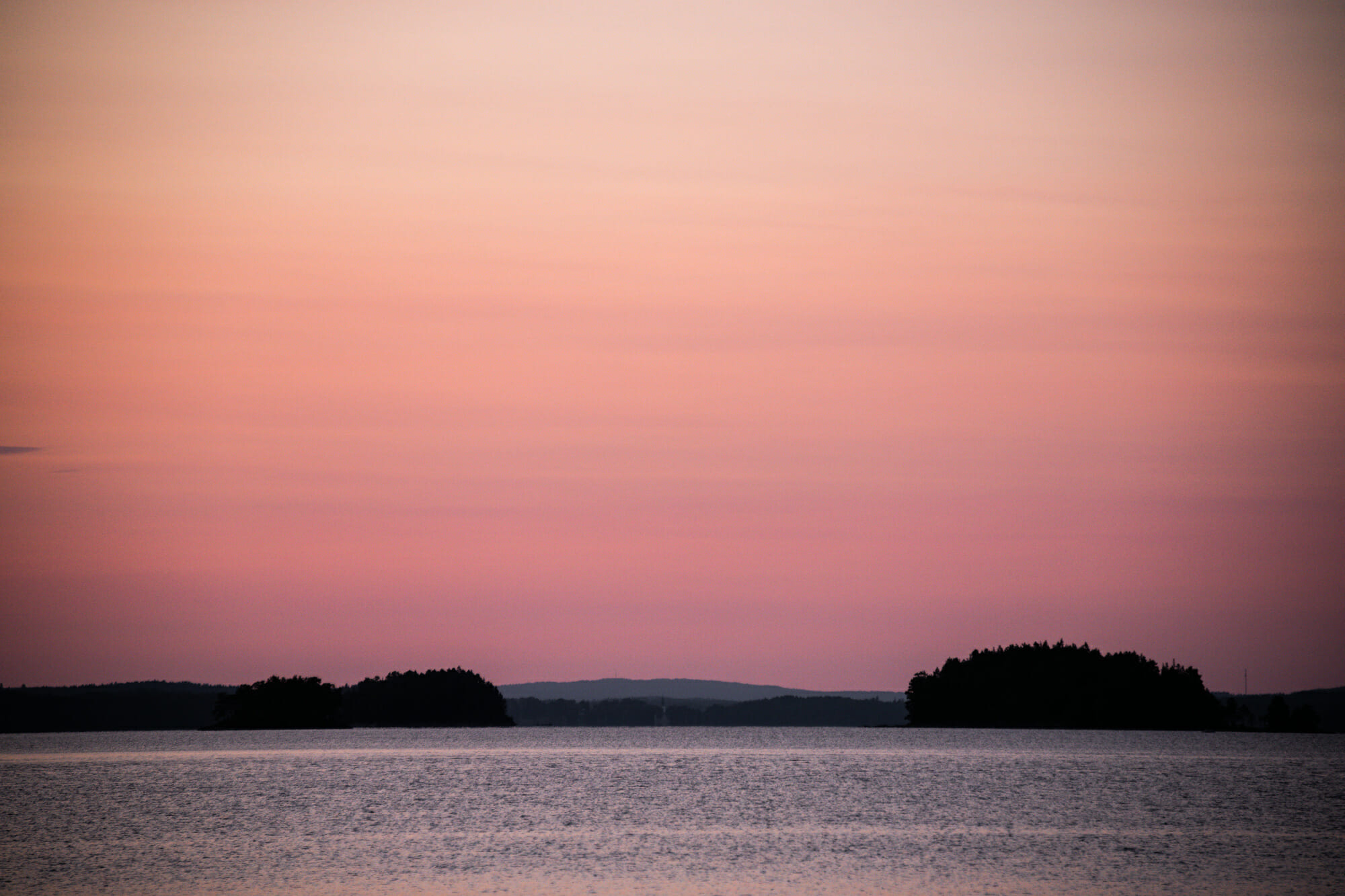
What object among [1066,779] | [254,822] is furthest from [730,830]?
[1066,779]

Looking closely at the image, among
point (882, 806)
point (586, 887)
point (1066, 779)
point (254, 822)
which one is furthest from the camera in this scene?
point (1066, 779)

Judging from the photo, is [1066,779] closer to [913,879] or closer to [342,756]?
[913,879]

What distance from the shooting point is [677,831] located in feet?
246

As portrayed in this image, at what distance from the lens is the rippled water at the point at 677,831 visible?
183 feet

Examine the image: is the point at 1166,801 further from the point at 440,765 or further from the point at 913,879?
the point at 440,765

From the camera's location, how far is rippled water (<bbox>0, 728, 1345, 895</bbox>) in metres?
55.8

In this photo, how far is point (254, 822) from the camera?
81938 mm

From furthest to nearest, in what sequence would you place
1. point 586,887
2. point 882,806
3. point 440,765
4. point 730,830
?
point 440,765 → point 882,806 → point 730,830 → point 586,887

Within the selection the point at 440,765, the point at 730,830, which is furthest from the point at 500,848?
the point at 440,765

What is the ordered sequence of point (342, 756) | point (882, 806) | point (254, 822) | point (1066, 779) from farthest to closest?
point (342, 756) < point (1066, 779) < point (882, 806) < point (254, 822)

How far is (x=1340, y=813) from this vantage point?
87.0 metres

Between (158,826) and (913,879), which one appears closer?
(913,879)

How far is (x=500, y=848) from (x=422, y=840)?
17.0 ft

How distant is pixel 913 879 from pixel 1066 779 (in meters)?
73.7
